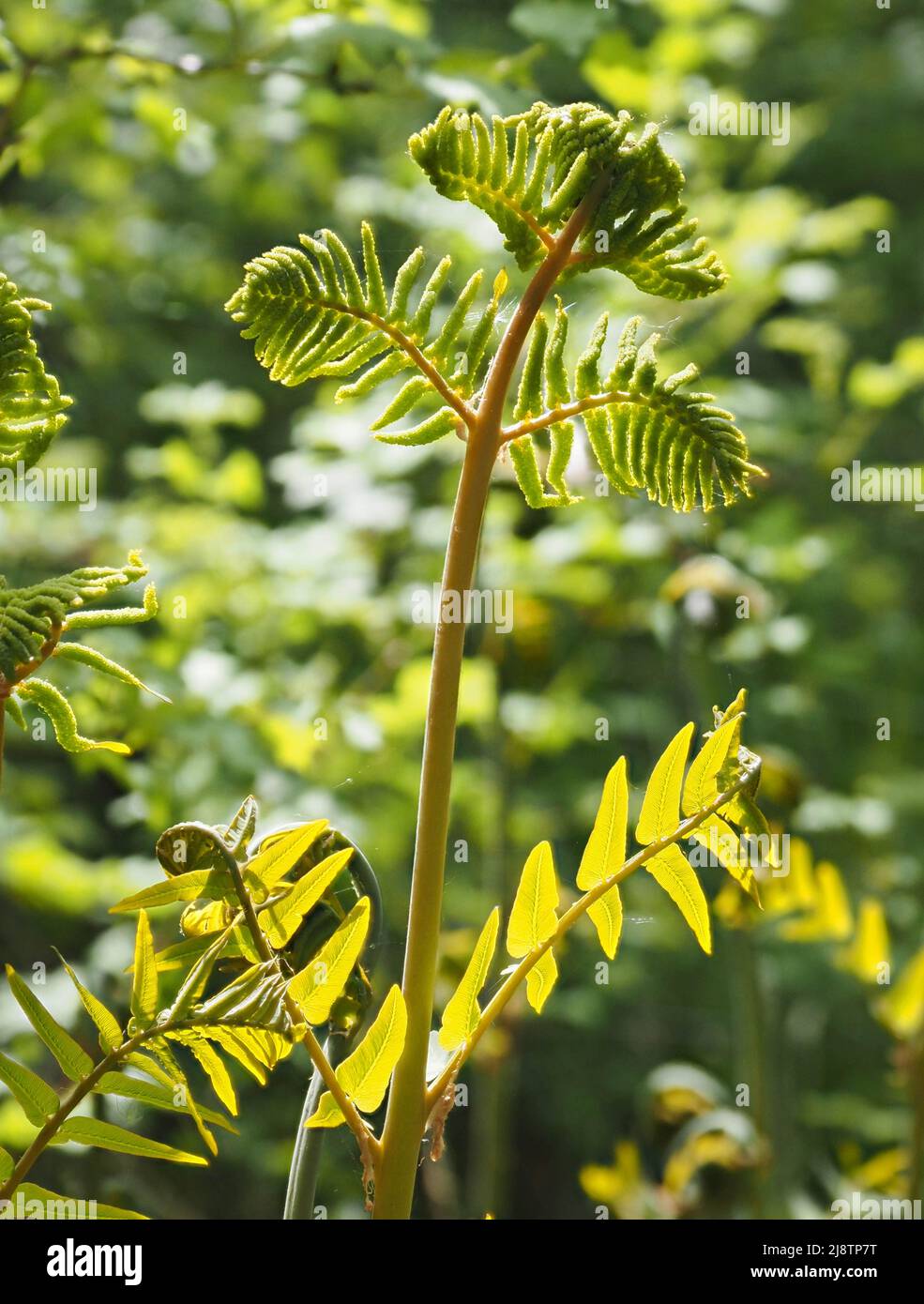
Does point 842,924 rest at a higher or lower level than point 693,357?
lower

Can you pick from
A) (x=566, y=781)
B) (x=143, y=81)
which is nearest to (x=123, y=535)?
(x=143, y=81)

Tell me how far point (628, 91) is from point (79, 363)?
0.52 m

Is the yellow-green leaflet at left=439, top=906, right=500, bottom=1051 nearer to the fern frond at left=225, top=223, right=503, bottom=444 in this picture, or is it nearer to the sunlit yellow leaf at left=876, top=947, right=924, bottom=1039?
the fern frond at left=225, top=223, right=503, bottom=444

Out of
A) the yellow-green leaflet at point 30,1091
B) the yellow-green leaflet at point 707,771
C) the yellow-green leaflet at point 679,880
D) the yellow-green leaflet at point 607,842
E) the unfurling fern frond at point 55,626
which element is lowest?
the yellow-green leaflet at point 30,1091

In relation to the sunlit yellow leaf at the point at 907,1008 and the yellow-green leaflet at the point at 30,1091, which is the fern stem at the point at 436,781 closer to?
the yellow-green leaflet at the point at 30,1091

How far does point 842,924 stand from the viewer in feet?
1.86

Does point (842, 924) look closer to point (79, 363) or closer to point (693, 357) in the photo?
point (693, 357)

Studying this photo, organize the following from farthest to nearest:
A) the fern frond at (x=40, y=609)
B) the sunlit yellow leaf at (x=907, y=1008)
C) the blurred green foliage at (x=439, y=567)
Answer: the blurred green foliage at (x=439, y=567) < the sunlit yellow leaf at (x=907, y=1008) < the fern frond at (x=40, y=609)

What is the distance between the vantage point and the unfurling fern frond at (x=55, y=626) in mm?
230

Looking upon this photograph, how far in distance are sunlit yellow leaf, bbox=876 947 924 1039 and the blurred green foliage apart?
0.50 ft

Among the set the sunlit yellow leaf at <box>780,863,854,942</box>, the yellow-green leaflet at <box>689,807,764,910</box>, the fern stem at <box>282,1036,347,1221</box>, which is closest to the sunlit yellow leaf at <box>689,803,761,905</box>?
the yellow-green leaflet at <box>689,807,764,910</box>

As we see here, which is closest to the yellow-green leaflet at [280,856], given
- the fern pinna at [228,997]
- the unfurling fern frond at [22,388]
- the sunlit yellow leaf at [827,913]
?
the fern pinna at [228,997]

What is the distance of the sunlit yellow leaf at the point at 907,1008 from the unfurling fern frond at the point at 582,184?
414 mm

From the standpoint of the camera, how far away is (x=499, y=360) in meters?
0.26
